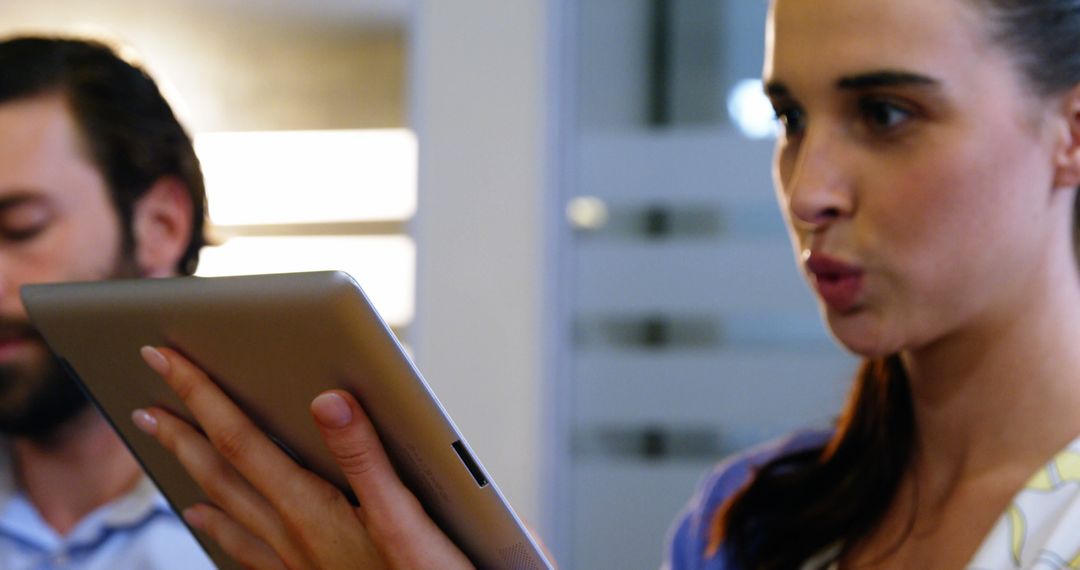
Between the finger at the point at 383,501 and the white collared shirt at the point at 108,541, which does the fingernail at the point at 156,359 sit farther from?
the white collared shirt at the point at 108,541

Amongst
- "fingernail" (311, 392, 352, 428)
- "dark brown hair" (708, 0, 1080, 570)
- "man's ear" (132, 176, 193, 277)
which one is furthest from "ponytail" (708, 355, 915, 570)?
"man's ear" (132, 176, 193, 277)

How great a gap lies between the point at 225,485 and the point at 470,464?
241 mm

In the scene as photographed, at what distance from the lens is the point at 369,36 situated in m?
3.62

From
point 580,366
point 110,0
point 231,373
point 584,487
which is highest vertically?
point 110,0

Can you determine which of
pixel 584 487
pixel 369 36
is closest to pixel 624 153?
pixel 584 487

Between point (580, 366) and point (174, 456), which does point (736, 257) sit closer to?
point (580, 366)

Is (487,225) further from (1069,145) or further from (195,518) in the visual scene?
(1069,145)

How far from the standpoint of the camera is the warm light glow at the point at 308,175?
11.8 ft

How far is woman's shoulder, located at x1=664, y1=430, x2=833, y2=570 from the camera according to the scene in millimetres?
1127

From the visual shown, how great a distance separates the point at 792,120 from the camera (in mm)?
961

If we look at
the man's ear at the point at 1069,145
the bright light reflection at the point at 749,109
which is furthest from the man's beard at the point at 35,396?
the bright light reflection at the point at 749,109

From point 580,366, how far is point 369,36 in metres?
1.37

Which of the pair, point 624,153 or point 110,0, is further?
point 110,0

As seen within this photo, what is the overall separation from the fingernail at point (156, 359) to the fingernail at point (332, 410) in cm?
14
